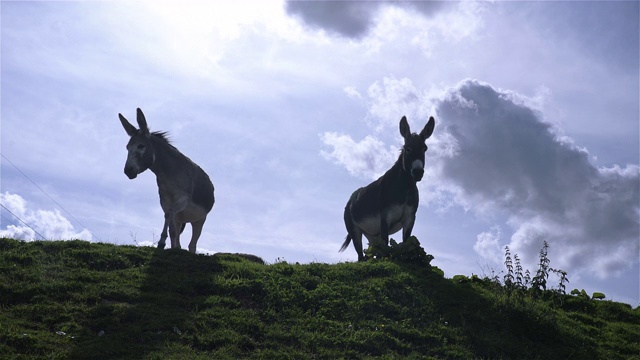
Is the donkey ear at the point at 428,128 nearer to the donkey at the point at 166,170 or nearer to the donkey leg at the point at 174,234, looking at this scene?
the donkey at the point at 166,170

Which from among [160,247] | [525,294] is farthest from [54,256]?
[525,294]

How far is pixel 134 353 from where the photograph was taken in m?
11.1

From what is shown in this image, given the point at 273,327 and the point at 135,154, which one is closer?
the point at 273,327

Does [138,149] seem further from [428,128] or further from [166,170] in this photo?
[428,128]

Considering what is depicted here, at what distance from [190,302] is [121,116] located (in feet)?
24.8

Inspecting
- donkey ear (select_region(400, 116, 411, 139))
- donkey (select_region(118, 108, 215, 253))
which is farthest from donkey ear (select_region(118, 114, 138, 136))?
donkey ear (select_region(400, 116, 411, 139))

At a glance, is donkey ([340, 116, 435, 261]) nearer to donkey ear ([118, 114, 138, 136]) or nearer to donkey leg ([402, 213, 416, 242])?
donkey leg ([402, 213, 416, 242])

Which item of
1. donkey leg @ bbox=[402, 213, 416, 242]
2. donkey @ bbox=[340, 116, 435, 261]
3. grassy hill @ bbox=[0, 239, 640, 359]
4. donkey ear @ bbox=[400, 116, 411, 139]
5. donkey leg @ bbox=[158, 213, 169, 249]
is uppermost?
donkey ear @ bbox=[400, 116, 411, 139]

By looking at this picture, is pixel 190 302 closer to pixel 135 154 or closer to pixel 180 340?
pixel 180 340

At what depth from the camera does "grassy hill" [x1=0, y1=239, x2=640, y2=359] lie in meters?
11.8

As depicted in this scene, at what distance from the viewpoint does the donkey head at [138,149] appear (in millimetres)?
18438

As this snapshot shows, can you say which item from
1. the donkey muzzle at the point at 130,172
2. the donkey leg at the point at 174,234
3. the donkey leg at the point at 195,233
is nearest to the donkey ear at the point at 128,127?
the donkey muzzle at the point at 130,172

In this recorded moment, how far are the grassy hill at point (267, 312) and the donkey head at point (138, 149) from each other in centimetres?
255

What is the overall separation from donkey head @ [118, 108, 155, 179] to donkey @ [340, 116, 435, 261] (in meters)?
6.08
